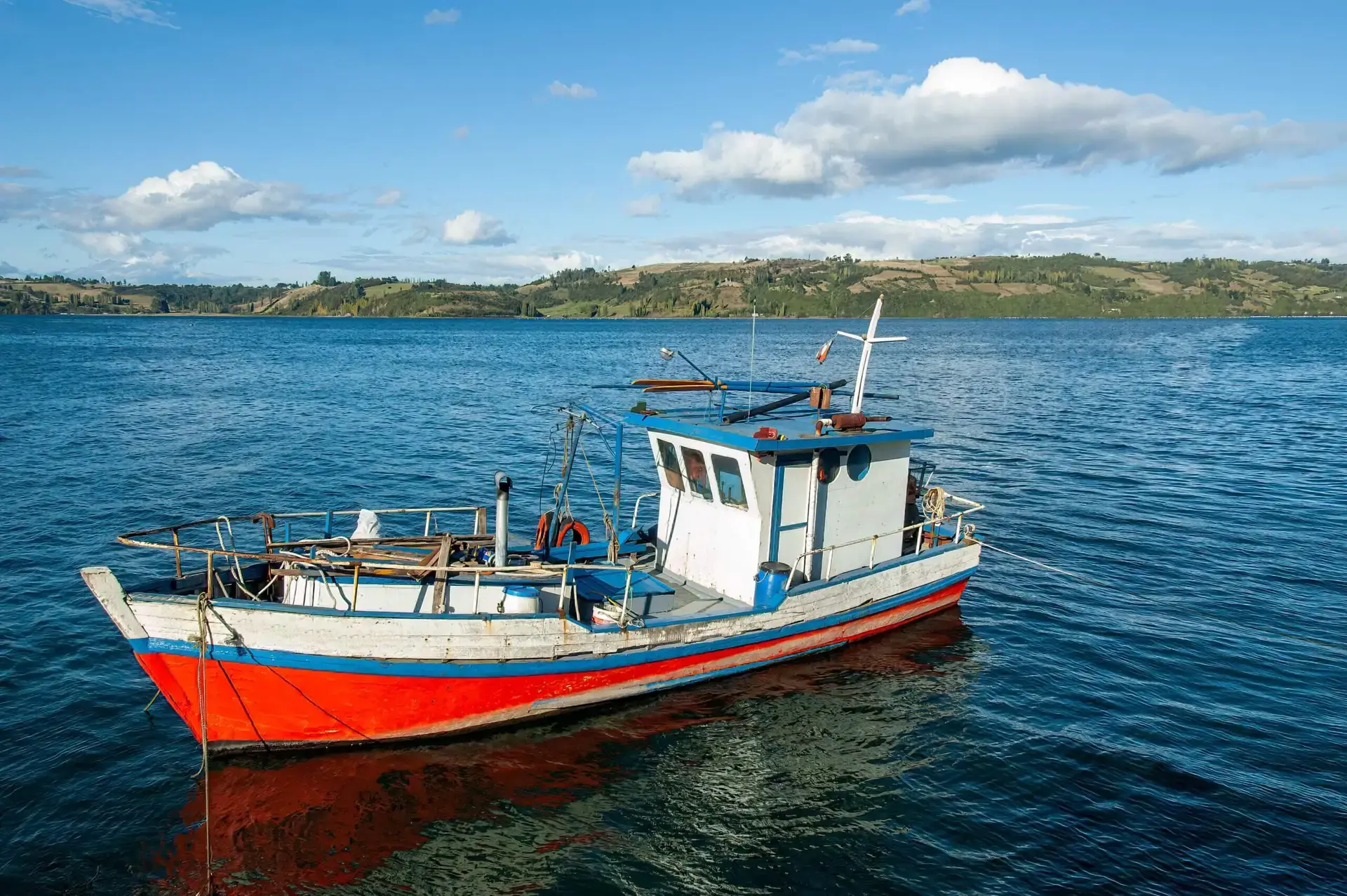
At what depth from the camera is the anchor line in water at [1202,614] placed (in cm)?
1642

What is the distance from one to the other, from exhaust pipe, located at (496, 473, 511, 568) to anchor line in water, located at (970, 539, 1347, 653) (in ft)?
32.8

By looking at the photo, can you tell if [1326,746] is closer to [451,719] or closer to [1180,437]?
[451,719]

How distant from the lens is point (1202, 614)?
18.0 m

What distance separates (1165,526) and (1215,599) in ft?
19.7

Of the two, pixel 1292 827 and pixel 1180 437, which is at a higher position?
pixel 1180 437

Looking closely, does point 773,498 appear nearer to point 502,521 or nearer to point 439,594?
point 502,521

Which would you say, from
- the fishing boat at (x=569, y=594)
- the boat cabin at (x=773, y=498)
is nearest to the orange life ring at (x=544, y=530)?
the fishing boat at (x=569, y=594)

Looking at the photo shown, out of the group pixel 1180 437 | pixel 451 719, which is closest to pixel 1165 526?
pixel 1180 437

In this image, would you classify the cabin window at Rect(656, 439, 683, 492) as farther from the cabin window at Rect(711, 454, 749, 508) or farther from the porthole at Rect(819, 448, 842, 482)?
the porthole at Rect(819, 448, 842, 482)

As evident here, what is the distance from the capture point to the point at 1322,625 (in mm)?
17297

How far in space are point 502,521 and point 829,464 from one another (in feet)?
19.2

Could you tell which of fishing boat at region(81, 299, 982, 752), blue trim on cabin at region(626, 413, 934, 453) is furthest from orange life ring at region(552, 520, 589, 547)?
blue trim on cabin at region(626, 413, 934, 453)

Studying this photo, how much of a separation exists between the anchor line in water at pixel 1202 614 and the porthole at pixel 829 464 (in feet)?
14.5

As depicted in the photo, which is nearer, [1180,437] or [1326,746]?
[1326,746]
